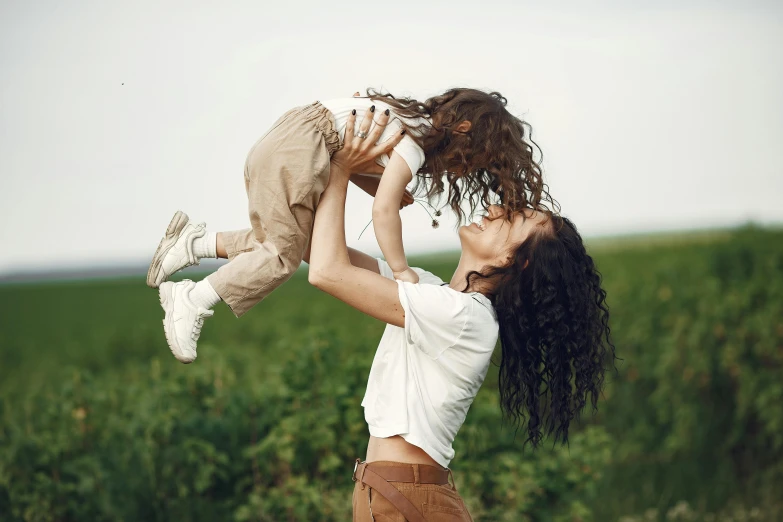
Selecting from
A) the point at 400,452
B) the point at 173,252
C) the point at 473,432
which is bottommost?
the point at 473,432

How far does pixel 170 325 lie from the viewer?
302 centimetres

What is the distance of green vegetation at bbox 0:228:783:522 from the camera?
178 inches

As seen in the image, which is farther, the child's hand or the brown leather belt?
the child's hand

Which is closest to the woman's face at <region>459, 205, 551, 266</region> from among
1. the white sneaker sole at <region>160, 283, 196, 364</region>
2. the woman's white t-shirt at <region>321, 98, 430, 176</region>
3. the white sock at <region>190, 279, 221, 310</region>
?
the woman's white t-shirt at <region>321, 98, 430, 176</region>

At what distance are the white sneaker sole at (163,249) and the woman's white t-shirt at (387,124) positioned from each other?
693 millimetres

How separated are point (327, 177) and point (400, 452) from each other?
3.11 feet

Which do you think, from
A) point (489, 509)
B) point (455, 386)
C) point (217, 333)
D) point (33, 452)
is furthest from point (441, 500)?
point (217, 333)

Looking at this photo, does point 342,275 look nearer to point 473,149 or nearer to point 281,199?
point 281,199

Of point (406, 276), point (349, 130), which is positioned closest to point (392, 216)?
point (406, 276)

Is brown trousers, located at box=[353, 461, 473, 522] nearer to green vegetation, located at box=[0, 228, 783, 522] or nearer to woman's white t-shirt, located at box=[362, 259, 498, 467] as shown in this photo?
woman's white t-shirt, located at box=[362, 259, 498, 467]

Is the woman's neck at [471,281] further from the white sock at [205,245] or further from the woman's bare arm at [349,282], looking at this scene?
the white sock at [205,245]

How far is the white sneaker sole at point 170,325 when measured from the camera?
2979 mm

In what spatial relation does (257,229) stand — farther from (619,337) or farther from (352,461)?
(619,337)

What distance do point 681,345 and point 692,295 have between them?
39cm
